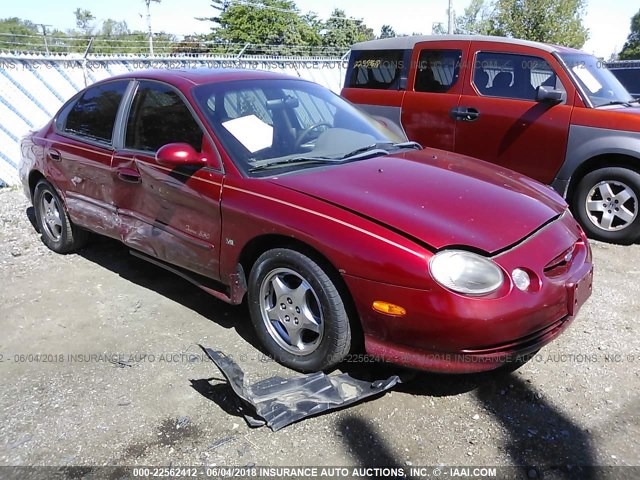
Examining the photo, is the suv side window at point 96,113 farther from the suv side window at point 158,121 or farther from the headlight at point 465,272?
the headlight at point 465,272

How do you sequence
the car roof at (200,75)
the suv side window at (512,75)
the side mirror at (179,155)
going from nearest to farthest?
the side mirror at (179,155) → the car roof at (200,75) → the suv side window at (512,75)

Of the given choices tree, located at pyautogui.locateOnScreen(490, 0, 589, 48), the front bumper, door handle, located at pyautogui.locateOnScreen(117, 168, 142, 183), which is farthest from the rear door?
tree, located at pyautogui.locateOnScreen(490, 0, 589, 48)

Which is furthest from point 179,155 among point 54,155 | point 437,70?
point 437,70

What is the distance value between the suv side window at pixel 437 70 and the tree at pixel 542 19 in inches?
1021

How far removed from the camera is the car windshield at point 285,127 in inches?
134

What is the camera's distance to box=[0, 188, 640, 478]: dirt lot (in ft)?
8.27

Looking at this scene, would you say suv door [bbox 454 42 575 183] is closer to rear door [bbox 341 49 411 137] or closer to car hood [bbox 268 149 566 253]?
rear door [bbox 341 49 411 137]

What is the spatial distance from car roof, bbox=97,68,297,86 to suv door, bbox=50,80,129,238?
311 mm

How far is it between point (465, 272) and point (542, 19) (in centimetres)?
3118

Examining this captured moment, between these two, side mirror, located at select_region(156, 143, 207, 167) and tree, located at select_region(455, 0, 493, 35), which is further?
tree, located at select_region(455, 0, 493, 35)

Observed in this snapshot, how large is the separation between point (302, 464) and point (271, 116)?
7.37ft

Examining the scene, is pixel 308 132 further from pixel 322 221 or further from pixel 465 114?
pixel 465 114

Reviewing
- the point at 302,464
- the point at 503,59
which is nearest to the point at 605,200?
the point at 503,59

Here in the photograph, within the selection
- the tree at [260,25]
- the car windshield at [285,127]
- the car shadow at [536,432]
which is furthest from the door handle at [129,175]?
the tree at [260,25]
